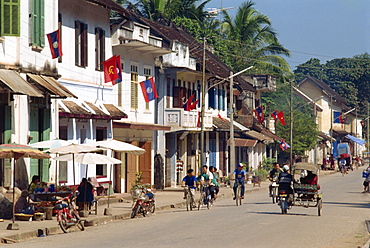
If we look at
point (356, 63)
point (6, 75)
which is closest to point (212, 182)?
point (6, 75)

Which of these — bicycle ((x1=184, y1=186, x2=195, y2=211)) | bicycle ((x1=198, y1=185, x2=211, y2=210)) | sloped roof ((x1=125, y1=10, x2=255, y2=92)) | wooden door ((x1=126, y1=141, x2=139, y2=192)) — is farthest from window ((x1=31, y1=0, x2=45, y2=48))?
sloped roof ((x1=125, y1=10, x2=255, y2=92))

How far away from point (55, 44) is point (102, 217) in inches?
273

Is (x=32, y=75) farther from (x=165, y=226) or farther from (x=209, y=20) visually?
(x=209, y=20)

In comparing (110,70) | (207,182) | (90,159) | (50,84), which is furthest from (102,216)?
(110,70)

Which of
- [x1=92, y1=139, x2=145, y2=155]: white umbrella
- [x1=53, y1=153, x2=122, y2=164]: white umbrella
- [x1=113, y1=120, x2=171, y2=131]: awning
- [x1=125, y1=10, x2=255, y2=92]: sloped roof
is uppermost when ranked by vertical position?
[x1=125, y1=10, x2=255, y2=92]: sloped roof

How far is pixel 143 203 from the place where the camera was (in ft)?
80.5

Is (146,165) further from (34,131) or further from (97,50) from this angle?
(34,131)

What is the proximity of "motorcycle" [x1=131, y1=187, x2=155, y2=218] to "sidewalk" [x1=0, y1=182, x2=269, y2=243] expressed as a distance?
0.63m

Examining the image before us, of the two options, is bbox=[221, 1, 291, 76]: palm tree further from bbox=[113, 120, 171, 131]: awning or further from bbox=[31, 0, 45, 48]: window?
bbox=[31, 0, 45, 48]: window

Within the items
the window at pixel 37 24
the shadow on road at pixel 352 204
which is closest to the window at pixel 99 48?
the window at pixel 37 24

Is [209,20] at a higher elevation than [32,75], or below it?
higher

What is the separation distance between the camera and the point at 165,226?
20.3m

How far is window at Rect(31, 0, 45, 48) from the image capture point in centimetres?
2498

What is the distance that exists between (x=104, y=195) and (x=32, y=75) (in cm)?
865
